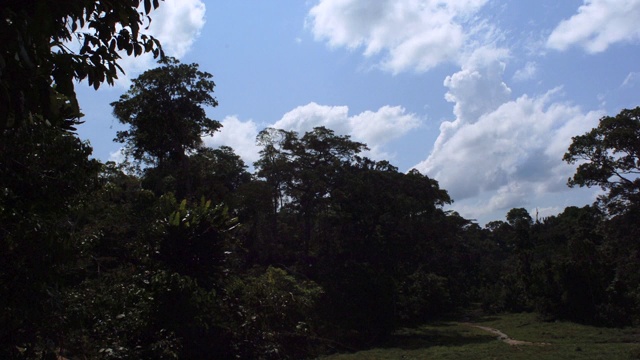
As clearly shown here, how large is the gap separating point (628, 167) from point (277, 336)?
53.1 feet

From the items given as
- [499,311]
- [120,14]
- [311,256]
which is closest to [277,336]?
[120,14]

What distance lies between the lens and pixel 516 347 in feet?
66.5

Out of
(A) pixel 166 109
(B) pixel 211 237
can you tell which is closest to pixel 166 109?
(A) pixel 166 109

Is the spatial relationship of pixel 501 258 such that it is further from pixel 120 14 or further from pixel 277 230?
pixel 120 14

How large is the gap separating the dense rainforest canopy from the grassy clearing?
166cm

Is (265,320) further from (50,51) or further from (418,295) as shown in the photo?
(418,295)

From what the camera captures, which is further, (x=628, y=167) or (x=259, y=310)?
(x=628, y=167)

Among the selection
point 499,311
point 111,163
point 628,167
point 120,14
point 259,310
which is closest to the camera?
point 120,14

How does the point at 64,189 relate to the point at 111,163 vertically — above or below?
below

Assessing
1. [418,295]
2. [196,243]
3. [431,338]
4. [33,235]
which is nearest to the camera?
[33,235]

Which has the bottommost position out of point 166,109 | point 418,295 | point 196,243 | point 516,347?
point 516,347

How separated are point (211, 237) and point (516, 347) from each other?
14.8 m

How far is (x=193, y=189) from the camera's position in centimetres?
2366

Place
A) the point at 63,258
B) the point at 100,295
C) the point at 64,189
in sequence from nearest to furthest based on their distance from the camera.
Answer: the point at 63,258 < the point at 64,189 < the point at 100,295
